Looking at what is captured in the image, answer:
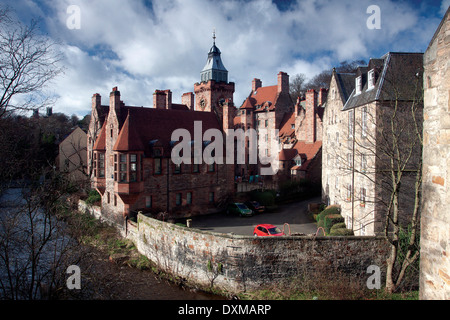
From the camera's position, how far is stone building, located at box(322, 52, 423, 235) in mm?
16609

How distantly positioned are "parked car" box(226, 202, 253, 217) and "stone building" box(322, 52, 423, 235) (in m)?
8.10

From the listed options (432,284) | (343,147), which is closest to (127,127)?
(343,147)

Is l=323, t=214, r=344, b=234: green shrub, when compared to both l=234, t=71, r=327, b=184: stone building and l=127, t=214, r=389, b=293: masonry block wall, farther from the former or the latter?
l=234, t=71, r=327, b=184: stone building

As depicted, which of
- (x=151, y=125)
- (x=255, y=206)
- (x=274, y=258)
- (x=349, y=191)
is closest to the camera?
(x=274, y=258)

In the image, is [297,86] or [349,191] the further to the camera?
[297,86]

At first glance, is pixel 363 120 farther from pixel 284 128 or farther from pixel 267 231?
pixel 284 128

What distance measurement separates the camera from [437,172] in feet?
12.9

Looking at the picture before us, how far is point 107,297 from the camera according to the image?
42.1 feet

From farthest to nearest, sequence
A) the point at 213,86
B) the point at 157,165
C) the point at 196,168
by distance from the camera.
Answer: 1. the point at 213,86
2. the point at 196,168
3. the point at 157,165

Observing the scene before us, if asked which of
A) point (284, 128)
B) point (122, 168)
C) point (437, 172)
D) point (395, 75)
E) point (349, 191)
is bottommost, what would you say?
point (349, 191)

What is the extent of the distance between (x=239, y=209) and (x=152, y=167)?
8.44 metres

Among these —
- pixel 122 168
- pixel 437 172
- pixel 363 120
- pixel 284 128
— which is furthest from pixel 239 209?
pixel 437 172

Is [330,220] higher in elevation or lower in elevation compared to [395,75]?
lower
